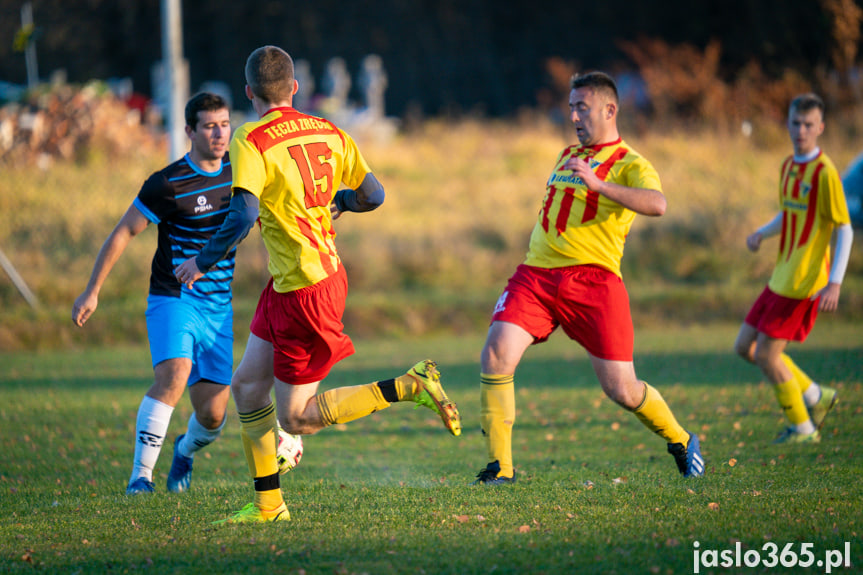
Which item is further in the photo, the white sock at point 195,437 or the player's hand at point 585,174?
the white sock at point 195,437

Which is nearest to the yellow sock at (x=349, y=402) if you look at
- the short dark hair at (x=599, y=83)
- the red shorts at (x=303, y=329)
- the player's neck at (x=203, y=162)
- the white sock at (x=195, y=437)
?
the red shorts at (x=303, y=329)

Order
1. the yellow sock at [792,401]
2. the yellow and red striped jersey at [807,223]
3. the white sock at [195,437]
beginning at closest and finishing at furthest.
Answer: the white sock at [195,437]
the yellow and red striped jersey at [807,223]
the yellow sock at [792,401]

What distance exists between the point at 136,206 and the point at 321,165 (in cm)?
156

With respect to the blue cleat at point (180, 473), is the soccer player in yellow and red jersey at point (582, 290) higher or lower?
higher

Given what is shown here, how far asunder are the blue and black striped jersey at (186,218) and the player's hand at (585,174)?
2.14m

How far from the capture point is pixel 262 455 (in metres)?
4.70

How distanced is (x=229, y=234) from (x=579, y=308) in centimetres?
212

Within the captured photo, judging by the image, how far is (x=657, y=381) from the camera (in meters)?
10.2

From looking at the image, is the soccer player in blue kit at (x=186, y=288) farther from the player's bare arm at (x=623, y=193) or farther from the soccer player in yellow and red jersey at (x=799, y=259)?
the soccer player in yellow and red jersey at (x=799, y=259)

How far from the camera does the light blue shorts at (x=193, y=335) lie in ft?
18.2

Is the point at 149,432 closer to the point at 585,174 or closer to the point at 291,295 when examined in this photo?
the point at 291,295

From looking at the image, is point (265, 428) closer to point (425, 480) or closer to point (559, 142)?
point (425, 480)

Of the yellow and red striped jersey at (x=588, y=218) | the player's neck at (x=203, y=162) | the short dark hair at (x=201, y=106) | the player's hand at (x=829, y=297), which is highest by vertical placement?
the short dark hair at (x=201, y=106)

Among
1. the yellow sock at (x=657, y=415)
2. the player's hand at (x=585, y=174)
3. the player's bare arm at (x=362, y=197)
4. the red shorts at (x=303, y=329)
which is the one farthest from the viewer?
the yellow sock at (x=657, y=415)
